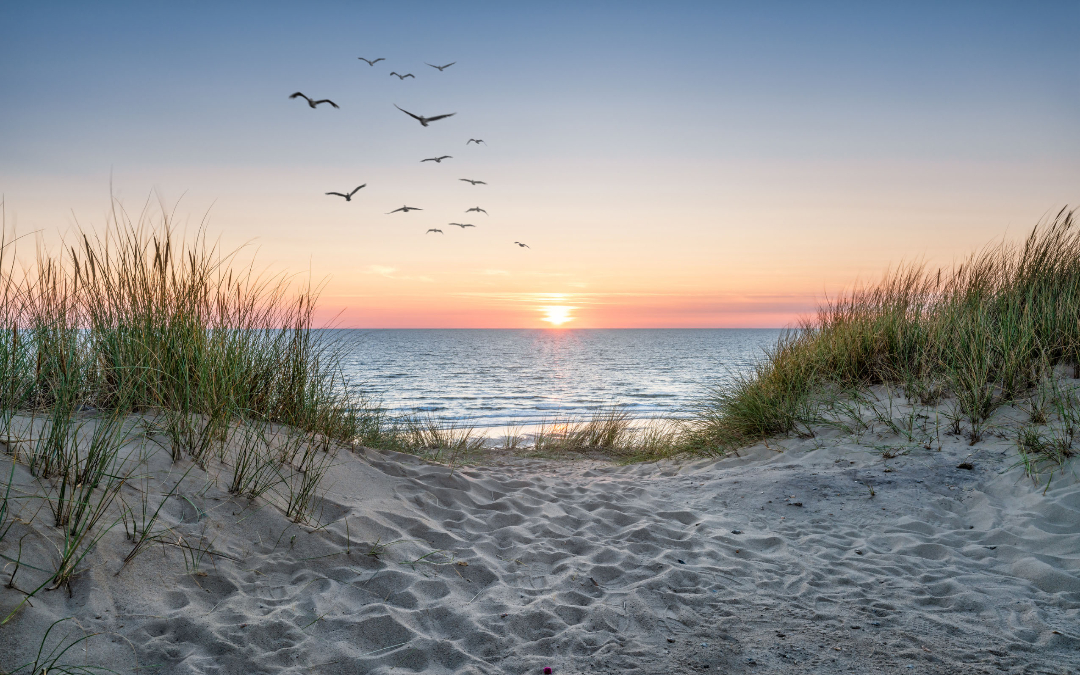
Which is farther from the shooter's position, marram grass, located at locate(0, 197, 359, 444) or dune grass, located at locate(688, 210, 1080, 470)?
dune grass, located at locate(688, 210, 1080, 470)

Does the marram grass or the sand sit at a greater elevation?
the marram grass

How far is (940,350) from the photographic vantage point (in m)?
6.15

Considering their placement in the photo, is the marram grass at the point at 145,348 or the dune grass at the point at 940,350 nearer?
the marram grass at the point at 145,348

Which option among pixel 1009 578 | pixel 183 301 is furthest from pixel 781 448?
pixel 183 301

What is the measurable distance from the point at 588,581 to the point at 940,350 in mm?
5064

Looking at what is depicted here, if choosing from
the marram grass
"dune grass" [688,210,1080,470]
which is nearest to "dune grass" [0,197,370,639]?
the marram grass

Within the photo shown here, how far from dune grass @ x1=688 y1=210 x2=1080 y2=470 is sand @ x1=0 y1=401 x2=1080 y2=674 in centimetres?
113

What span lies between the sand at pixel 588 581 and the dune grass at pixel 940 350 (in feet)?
3.71

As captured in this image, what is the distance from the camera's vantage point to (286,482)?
368cm

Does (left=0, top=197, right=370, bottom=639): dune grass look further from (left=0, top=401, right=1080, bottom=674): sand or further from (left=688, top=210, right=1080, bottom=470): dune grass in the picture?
(left=688, top=210, right=1080, bottom=470): dune grass

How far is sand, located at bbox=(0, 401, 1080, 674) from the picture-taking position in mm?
2369

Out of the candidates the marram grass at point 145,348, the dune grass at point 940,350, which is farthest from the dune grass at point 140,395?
the dune grass at point 940,350

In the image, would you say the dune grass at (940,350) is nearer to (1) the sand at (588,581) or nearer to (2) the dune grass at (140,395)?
(1) the sand at (588,581)

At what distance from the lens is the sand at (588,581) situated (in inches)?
93.3
